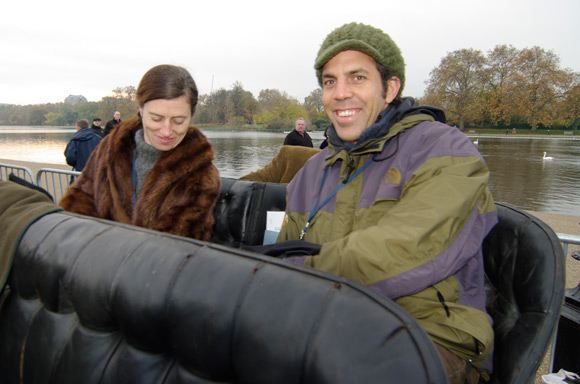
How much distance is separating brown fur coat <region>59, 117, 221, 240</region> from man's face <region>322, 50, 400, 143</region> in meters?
1.00

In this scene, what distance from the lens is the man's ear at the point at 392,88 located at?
5.90 ft

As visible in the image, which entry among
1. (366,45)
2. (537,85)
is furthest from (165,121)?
(537,85)

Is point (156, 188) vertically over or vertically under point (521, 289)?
over

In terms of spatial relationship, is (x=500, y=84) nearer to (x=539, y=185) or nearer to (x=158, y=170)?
(x=539, y=185)

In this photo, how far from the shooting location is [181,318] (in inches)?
36.5

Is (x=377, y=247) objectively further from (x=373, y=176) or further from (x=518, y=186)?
(x=518, y=186)

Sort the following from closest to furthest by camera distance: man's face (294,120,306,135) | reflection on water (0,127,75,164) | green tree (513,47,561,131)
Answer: man's face (294,120,306,135)
reflection on water (0,127,75,164)
green tree (513,47,561,131)

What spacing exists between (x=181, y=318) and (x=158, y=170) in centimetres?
146

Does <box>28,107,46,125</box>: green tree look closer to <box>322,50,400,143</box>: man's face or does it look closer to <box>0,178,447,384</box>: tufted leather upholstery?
<box>0,178,447,384</box>: tufted leather upholstery

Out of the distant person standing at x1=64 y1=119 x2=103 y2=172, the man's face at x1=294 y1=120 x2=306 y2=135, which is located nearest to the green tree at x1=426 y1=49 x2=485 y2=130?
the man's face at x1=294 y1=120 x2=306 y2=135

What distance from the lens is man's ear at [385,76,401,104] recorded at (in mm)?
1797

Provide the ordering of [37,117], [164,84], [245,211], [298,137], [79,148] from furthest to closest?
[37,117] → [298,137] → [79,148] → [245,211] → [164,84]

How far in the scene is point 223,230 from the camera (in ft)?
8.97

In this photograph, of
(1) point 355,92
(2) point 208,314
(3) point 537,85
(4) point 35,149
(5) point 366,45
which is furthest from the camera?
(3) point 537,85
